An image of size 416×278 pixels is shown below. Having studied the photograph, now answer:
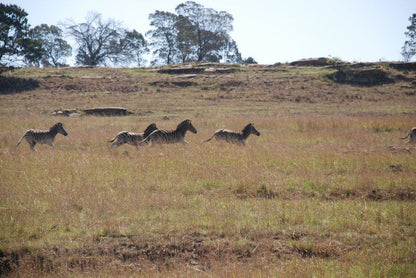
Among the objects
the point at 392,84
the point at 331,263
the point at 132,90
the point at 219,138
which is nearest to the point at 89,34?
the point at 132,90

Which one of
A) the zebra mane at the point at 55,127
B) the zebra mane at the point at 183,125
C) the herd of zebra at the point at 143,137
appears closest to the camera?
the herd of zebra at the point at 143,137

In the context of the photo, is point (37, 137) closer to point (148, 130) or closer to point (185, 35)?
point (148, 130)

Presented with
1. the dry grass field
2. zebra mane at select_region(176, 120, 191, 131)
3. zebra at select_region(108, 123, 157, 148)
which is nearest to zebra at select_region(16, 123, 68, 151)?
the dry grass field

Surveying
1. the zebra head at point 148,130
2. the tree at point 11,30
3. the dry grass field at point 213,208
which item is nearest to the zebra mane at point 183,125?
the zebra head at point 148,130

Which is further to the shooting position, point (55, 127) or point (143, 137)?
point (55, 127)

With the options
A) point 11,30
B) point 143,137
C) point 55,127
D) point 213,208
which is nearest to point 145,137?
point 143,137

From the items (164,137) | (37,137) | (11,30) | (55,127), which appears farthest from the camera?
(11,30)

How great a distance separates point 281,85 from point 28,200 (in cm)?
3462

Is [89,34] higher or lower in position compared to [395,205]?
higher

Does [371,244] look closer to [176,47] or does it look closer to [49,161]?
[49,161]

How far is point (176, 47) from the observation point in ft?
224

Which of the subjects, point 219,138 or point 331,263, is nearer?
point 331,263

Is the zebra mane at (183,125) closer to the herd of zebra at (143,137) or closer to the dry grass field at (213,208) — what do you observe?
the herd of zebra at (143,137)

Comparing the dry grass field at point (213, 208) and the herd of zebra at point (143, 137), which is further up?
the herd of zebra at point (143, 137)
